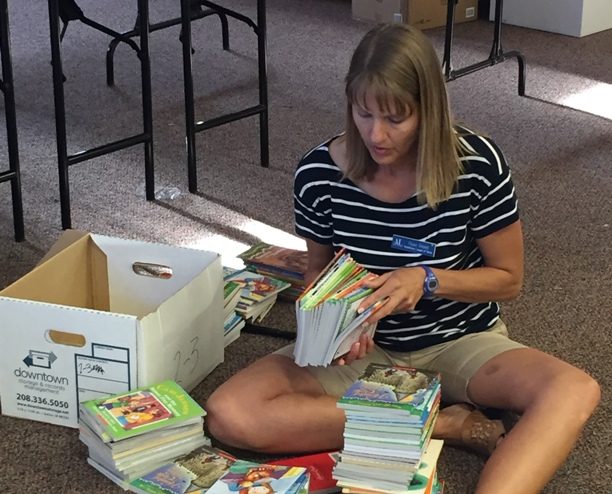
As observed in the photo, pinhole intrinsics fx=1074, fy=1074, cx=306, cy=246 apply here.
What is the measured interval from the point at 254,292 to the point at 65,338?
552 millimetres

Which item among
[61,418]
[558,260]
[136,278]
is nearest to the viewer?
[61,418]

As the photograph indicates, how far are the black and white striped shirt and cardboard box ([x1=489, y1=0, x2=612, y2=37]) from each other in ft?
9.44

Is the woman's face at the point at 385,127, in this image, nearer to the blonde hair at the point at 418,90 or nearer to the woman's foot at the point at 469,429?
the blonde hair at the point at 418,90

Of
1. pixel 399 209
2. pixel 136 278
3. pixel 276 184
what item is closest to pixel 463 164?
pixel 399 209

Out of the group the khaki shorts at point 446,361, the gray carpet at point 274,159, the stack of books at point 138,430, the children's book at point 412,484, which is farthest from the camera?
the gray carpet at point 274,159

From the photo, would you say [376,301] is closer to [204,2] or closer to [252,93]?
[252,93]

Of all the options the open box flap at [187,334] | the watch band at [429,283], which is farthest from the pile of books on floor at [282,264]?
→ the watch band at [429,283]

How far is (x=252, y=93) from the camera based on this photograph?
3.82 metres

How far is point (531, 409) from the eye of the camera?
173 cm

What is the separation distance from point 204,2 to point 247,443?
8.60 ft

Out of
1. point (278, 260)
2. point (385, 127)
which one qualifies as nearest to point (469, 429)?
point (385, 127)

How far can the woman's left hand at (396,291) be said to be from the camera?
171 cm

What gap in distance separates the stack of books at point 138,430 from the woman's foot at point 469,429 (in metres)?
0.41

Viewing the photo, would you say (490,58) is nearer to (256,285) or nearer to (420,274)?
(256,285)
